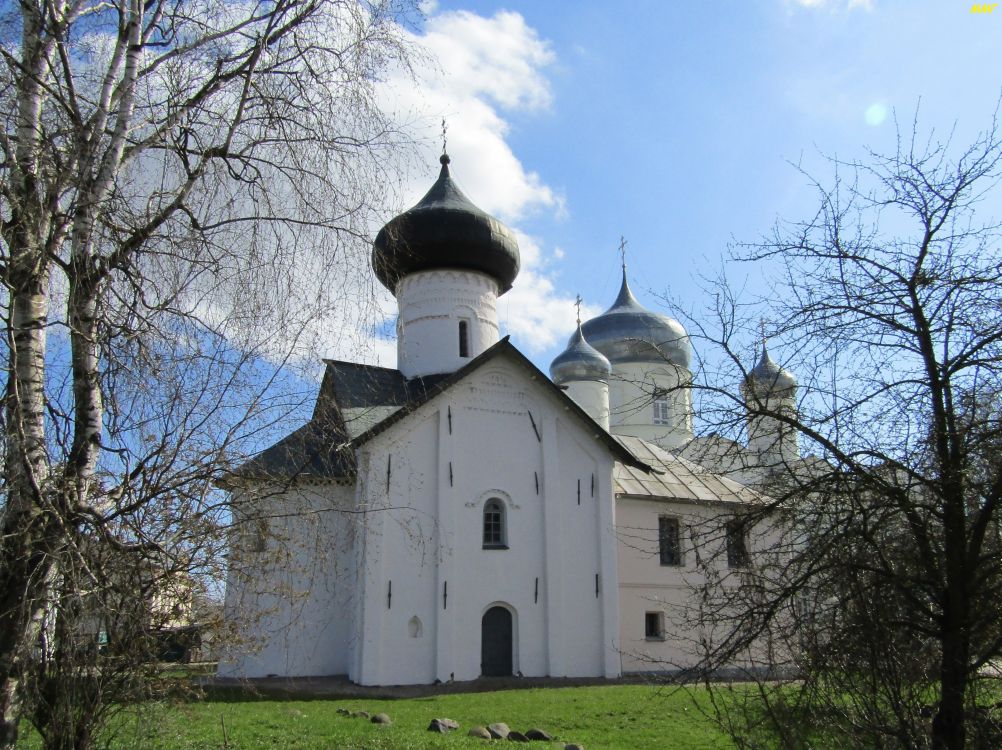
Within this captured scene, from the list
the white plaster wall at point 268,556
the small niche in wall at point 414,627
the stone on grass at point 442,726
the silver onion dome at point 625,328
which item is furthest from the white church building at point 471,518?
the silver onion dome at point 625,328

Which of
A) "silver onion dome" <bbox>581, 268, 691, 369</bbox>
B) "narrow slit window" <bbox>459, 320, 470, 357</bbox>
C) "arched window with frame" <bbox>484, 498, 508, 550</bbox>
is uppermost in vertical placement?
"silver onion dome" <bbox>581, 268, 691, 369</bbox>

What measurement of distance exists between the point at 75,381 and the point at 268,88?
209 centimetres

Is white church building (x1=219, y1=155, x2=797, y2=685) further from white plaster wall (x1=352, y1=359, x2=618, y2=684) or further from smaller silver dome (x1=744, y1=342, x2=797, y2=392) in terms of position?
smaller silver dome (x1=744, y1=342, x2=797, y2=392)

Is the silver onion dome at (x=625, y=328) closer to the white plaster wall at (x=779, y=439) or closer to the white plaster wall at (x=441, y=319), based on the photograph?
the white plaster wall at (x=441, y=319)

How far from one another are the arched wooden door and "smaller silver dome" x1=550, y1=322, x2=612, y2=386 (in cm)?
1104

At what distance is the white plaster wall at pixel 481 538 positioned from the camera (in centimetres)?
1371

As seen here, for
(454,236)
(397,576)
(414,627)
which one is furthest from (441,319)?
(414,627)

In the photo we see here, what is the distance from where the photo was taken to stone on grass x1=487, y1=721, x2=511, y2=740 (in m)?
8.59

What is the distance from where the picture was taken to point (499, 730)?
8.70 metres

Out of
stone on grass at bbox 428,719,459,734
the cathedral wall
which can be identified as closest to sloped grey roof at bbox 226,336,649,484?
the cathedral wall

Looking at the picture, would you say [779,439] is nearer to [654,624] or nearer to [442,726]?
[442,726]

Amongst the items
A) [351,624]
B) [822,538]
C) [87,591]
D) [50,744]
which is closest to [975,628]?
[822,538]

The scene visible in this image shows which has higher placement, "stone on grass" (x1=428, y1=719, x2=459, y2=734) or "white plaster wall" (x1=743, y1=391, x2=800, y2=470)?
"white plaster wall" (x1=743, y1=391, x2=800, y2=470)

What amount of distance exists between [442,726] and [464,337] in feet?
33.1
